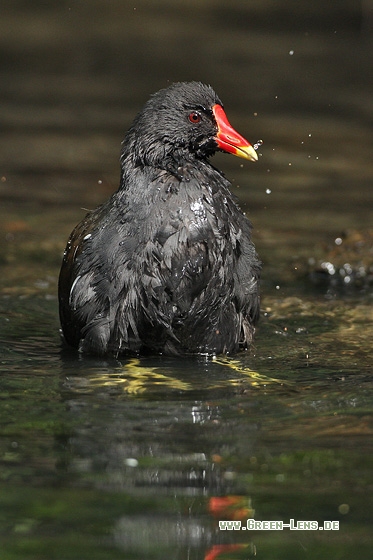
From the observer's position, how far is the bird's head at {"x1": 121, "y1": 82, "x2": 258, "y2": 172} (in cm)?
560

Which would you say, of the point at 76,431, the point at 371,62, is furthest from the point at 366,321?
the point at 371,62

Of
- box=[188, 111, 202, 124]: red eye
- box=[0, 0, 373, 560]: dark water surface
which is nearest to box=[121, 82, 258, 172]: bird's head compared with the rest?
box=[188, 111, 202, 124]: red eye

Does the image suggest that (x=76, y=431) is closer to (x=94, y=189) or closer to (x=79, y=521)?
(x=79, y=521)

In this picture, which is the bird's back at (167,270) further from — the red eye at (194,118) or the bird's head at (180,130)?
the red eye at (194,118)

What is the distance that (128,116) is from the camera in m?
11.8

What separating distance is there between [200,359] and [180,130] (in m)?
1.16

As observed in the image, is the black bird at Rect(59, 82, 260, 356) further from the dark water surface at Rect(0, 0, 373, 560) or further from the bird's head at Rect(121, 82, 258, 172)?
the dark water surface at Rect(0, 0, 373, 560)

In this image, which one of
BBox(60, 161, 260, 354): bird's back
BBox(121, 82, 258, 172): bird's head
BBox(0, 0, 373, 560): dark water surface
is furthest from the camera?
BBox(121, 82, 258, 172): bird's head

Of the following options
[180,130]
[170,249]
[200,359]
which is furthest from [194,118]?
[200,359]

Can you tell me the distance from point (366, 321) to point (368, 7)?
1021 cm

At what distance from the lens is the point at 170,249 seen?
5.49m

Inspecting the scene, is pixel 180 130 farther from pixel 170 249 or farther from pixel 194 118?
pixel 170 249

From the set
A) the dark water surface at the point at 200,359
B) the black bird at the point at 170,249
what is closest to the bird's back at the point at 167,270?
the black bird at the point at 170,249

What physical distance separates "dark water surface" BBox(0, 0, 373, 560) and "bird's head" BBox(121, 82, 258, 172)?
1035mm
